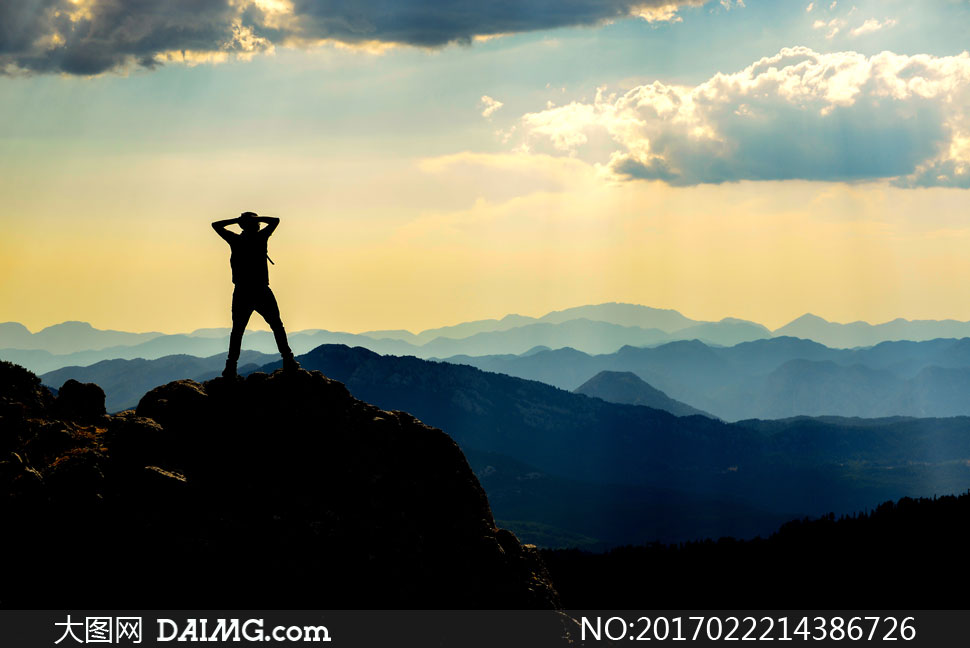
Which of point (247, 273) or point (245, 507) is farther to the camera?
point (247, 273)

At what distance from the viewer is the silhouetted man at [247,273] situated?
34125 millimetres

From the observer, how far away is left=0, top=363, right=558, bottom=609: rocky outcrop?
2692cm

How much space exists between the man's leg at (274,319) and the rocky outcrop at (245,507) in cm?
68

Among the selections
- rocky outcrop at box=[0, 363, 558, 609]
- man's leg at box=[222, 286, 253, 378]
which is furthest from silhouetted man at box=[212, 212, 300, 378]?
rocky outcrop at box=[0, 363, 558, 609]

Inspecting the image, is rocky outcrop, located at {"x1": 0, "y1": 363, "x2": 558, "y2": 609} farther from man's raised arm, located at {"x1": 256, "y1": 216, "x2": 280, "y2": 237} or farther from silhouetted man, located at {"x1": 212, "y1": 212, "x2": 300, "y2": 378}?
man's raised arm, located at {"x1": 256, "y1": 216, "x2": 280, "y2": 237}

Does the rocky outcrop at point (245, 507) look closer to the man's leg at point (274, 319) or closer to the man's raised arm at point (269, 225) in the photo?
the man's leg at point (274, 319)

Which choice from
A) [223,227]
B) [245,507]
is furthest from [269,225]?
[245,507]

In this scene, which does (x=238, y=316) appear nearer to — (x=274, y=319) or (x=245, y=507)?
(x=274, y=319)

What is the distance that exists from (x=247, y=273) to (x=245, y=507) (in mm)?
9509

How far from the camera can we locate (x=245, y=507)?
29.8m

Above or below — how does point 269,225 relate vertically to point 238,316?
above

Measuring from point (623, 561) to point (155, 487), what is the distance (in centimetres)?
15063

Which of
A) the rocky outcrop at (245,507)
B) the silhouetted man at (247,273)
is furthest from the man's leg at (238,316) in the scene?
the rocky outcrop at (245,507)

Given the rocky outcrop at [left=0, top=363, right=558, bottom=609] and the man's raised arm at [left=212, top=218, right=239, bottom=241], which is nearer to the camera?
the rocky outcrop at [left=0, top=363, right=558, bottom=609]
